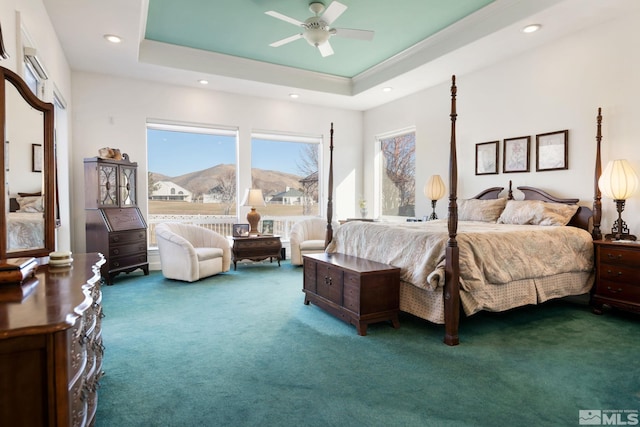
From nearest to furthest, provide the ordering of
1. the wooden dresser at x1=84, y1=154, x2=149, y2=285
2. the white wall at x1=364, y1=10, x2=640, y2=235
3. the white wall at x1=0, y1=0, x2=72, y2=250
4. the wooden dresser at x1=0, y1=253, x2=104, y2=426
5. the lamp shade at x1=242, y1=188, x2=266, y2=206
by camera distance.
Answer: the wooden dresser at x1=0, y1=253, x2=104, y2=426, the white wall at x1=0, y1=0, x2=72, y2=250, the white wall at x1=364, y1=10, x2=640, y2=235, the wooden dresser at x1=84, y1=154, x2=149, y2=285, the lamp shade at x1=242, y1=188, x2=266, y2=206

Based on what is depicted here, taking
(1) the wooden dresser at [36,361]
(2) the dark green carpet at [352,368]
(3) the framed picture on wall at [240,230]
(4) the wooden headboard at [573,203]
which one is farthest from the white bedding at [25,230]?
(4) the wooden headboard at [573,203]

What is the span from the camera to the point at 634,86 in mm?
3617

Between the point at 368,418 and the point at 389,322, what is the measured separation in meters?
1.48

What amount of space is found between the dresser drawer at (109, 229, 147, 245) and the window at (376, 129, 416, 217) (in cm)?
426

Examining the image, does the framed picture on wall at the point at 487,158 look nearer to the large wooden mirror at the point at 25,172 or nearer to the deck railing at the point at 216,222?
the deck railing at the point at 216,222

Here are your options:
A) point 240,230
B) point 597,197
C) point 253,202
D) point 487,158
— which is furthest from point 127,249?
point 597,197

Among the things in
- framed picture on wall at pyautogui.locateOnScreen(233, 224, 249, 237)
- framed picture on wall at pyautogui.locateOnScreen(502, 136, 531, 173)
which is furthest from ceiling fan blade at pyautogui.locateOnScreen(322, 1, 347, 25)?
framed picture on wall at pyautogui.locateOnScreen(233, 224, 249, 237)

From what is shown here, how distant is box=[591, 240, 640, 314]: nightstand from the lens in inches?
128

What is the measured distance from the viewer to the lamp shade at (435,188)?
18.2 ft

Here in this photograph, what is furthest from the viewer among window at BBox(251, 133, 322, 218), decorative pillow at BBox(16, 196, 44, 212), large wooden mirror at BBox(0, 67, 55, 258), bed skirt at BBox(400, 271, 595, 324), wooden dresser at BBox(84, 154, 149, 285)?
window at BBox(251, 133, 322, 218)

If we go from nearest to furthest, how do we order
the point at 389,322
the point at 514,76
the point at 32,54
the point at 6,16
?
1. the point at 6,16
2. the point at 32,54
3. the point at 389,322
4. the point at 514,76

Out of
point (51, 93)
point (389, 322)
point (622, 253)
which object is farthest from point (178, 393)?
point (622, 253)

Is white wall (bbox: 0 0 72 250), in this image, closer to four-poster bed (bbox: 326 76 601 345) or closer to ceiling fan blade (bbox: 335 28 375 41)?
ceiling fan blade (bbox: 335 28 375 41)

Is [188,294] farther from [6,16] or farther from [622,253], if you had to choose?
[622,253]
